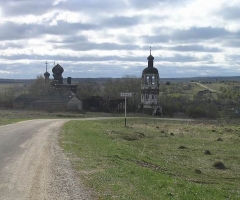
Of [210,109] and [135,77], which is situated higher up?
[135,77]

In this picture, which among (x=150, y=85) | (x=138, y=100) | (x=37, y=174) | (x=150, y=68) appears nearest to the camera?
(x=37, y=174)

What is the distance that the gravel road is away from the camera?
1014 centimetres

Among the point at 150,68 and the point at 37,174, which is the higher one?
the point at 150,68

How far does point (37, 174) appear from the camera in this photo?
41.0 feet

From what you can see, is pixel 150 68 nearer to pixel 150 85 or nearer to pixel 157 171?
pixel 150 85

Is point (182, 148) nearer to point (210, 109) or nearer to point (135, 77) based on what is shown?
point (210, 109)

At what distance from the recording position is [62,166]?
1392 centimetres

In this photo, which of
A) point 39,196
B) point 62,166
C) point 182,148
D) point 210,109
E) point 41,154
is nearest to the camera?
point 39,196

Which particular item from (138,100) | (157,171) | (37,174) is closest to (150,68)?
(138,100)

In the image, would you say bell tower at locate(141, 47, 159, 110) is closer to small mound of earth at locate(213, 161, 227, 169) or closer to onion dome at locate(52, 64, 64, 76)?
onion dome at locate(52, 64, 64, 76)

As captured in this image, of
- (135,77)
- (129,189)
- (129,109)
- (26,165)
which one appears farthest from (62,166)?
(135,77)

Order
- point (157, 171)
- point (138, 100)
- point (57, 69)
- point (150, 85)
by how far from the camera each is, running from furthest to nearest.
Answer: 1. point (57, 69)
2. point (138, 100)
3. point (150, 85)
4. point (157, 171)

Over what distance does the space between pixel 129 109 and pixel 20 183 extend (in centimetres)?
6983

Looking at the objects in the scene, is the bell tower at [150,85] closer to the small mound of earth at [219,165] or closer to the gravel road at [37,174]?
the small mound of earth at [219,165]
